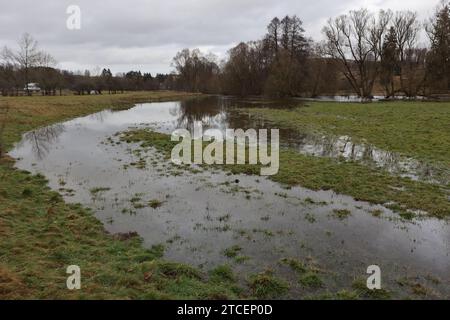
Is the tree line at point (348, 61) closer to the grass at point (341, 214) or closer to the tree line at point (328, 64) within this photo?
the tree line at point (328, 64)

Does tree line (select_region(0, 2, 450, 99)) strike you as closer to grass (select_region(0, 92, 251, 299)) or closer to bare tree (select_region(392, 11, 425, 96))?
bare tree (select_region(392, 11, 425, 96))

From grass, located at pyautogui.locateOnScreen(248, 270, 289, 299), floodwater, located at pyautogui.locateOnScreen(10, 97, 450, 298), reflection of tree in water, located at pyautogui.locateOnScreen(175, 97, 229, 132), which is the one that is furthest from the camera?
reflection of tree in water, located at pyautogui.locateOnScreen(175, 97, 229, 132)

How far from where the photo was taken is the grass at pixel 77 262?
215 inches

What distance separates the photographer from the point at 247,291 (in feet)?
18.9

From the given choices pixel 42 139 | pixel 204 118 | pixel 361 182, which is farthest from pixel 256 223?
pixel 204 118

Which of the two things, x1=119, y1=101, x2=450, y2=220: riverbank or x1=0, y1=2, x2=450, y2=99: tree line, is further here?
x1=0, y1=2, x2=450, y2=99: tree line

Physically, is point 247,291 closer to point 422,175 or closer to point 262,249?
point 262,249

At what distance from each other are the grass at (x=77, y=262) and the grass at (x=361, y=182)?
6382 mm

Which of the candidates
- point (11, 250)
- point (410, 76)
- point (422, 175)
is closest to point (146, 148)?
point (11, 250)
